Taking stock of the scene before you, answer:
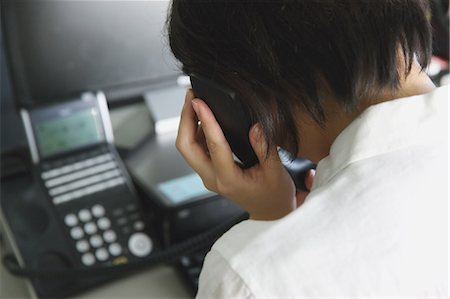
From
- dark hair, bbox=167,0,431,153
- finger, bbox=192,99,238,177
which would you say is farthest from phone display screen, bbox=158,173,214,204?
dark hair, bbox=167,0,431,153

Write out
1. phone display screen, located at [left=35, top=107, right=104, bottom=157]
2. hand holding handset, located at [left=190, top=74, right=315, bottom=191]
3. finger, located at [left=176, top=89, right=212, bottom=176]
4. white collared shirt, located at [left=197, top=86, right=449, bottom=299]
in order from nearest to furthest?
1. white collared shirt, located at [left=197, top=86, right=449, bottom=299]
2. hand holding handset, located at [left=190, top=74, right=315, bottom=191]
3. finger, located at [left=176, top=89, right=212, bottom=176]
4. phone display screen, located at [left=35, top=107, right=104, bottom=157]

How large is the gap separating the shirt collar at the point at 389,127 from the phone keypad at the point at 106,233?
12.0 inches

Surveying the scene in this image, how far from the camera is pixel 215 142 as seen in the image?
0.61 m

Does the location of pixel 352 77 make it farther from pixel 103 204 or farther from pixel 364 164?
pixel 103 204

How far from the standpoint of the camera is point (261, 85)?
0.52 m

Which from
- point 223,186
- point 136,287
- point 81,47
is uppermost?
point 81,47

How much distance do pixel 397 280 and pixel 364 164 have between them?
0.10 metres

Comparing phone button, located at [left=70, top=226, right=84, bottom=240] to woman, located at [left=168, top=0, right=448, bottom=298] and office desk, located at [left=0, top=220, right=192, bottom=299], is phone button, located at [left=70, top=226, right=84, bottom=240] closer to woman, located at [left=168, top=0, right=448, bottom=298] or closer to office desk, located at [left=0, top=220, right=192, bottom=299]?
office desk, located at [left=0, top=220, right=192, bottom=299]

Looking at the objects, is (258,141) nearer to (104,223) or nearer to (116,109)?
(104,223)

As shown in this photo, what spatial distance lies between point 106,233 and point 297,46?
1.20ft

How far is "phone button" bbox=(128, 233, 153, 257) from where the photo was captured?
0.72 meters

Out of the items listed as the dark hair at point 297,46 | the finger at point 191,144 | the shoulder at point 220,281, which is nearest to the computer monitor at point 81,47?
the finger at point 191,144

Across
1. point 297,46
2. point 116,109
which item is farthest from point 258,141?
point 116,109

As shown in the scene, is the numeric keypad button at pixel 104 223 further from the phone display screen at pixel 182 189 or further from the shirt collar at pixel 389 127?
the shirt collar at pixel 389 127
